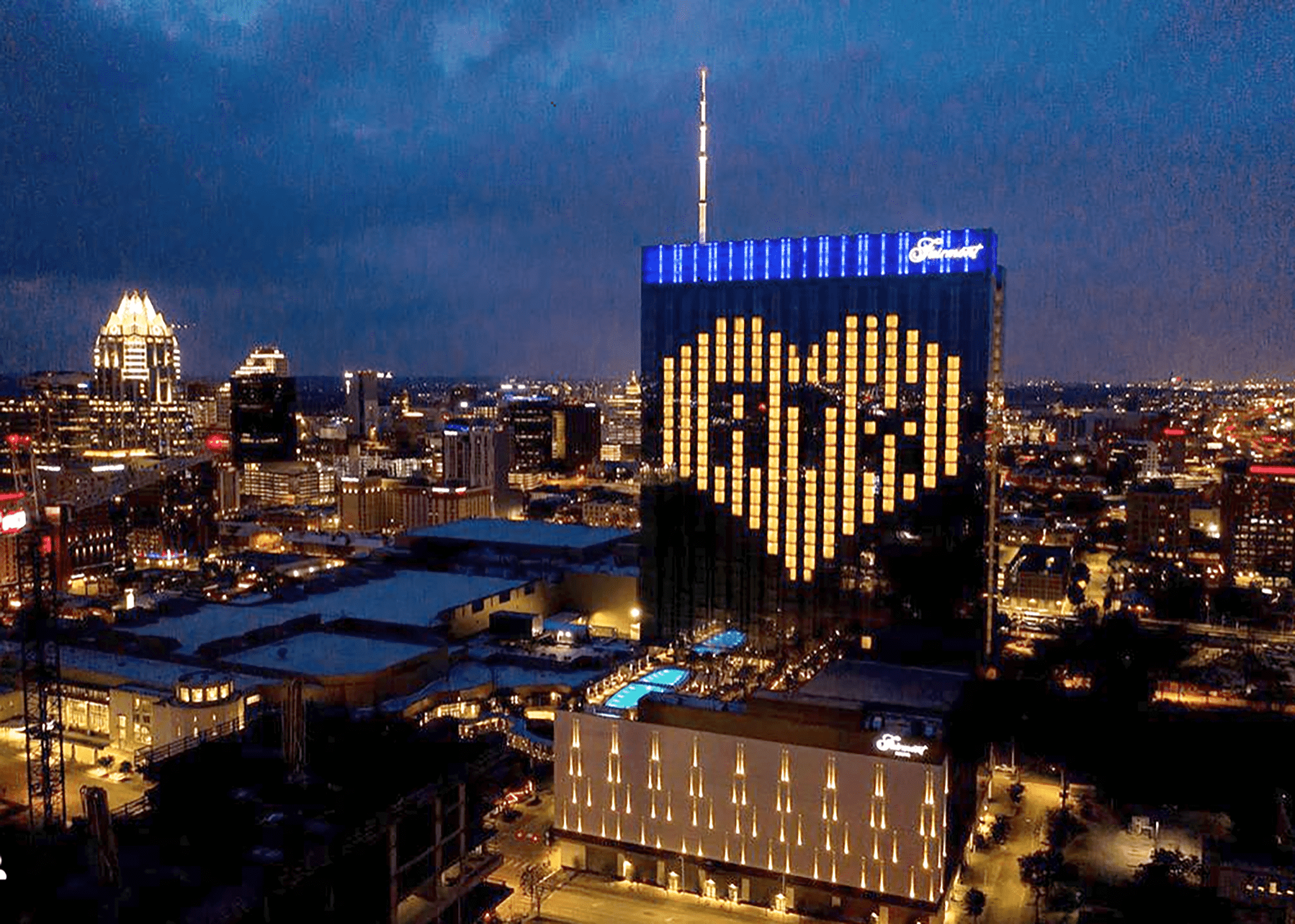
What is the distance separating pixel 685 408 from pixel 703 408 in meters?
0.56

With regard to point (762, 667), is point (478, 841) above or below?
above

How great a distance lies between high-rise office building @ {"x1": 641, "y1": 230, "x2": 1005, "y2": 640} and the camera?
93.7 ft

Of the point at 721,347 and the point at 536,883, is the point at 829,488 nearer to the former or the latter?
the point at 721,347

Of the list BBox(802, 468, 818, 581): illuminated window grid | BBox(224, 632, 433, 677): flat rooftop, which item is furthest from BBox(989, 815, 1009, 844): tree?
BBox(224, 632, 433, 677): flat rooftop

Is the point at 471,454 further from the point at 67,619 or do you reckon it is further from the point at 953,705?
the point at 953,705

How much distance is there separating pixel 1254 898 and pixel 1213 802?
22.7 ft

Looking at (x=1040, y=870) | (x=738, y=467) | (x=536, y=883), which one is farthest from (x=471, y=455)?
(x=1040, y=870)

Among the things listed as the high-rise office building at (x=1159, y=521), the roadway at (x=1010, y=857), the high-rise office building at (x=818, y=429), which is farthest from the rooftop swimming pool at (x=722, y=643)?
the high-rise office building at (x=1159, y=521)

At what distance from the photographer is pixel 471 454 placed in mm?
76500

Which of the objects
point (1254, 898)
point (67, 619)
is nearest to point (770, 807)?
point (1254, 898)

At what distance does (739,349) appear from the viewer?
31062mm

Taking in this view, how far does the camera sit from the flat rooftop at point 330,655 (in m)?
28.9

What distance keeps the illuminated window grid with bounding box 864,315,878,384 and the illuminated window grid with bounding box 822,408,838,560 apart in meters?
1.39

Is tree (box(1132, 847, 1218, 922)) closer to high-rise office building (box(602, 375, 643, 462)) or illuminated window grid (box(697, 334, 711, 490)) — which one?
illuminated window grid (box(697, 334, 711, 490))
